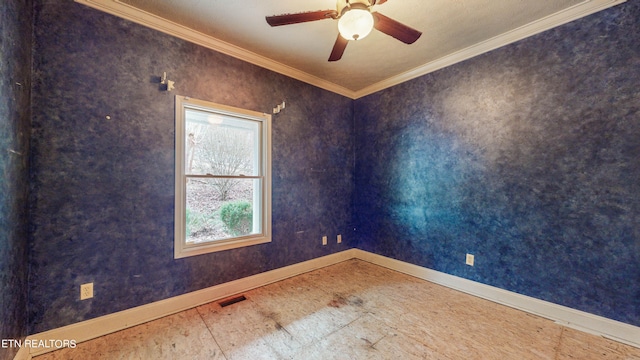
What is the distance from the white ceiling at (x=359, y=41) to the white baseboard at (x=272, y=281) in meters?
2.67

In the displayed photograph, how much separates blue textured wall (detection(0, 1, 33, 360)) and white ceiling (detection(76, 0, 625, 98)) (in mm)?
656

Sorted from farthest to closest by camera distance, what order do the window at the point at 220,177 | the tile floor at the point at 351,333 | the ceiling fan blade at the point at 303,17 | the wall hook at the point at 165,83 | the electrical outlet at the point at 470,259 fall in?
the electrical outlet at the point at 470,259 < the window at the point at 220,177 < the wall hook at the point at 165,83 < the tile floor at the point at 351,333 < the ceiling fan blade at the point at 303,17

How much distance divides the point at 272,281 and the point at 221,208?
1.14 m

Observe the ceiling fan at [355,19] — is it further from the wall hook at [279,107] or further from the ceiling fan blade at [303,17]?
the wall hook at [279,107]

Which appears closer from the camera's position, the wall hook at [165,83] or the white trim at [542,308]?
the white trim at [542,308]

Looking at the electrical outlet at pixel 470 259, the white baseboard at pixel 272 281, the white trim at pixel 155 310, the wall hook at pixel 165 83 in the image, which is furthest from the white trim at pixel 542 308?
the wall hook at pixel 165 83

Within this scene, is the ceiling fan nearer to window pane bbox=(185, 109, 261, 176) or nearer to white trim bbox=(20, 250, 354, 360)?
window pane bbox=(185, 109, 261, 176)

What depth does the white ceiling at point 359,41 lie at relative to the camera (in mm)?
2086

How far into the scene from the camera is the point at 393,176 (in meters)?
3.56

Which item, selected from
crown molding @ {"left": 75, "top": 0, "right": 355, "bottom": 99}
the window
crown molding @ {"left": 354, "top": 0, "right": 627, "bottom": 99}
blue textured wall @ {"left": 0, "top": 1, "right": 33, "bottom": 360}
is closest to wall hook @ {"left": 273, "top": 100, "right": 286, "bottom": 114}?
the window

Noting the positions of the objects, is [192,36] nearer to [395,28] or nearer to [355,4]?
[355,4]

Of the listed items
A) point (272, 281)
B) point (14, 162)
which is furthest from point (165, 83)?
point (272, 281)

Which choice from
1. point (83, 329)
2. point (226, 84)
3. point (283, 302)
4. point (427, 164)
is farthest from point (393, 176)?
point (83, 329)

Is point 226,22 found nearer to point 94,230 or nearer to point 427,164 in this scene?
point 94,230
